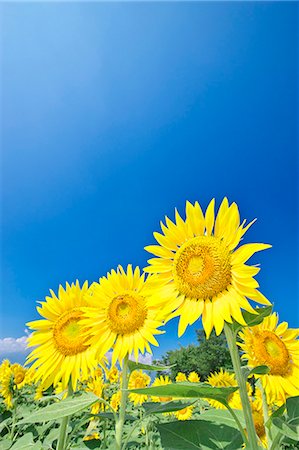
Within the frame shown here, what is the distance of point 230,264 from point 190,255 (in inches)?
8.5

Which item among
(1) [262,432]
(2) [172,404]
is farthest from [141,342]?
(1) [262,432]

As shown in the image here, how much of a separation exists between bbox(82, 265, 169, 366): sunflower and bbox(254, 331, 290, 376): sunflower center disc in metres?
0.67

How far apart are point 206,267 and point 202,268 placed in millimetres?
22

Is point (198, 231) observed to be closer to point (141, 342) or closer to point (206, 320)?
point (206, 320)

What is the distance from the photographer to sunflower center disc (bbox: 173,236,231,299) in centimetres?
187

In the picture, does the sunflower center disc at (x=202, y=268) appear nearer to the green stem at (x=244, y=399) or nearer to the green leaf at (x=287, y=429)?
the green stem at (x=244, y=399)

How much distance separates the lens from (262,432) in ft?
10.6

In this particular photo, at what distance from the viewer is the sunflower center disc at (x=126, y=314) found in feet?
8.40

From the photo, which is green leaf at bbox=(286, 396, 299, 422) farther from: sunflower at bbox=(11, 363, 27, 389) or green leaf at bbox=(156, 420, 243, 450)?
sunflower at bbox=(11, 363, 27, 389)

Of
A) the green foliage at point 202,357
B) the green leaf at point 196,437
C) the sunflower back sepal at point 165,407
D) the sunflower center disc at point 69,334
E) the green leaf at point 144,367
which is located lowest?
the green leaf at point 196,437

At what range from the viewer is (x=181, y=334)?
70.8 inches

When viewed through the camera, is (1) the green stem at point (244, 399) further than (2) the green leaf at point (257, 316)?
No

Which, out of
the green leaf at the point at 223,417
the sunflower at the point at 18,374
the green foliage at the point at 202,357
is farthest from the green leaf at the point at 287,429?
the green foliage at the point at 202,357

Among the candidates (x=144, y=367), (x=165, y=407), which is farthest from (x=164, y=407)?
(x=144, y=367)
